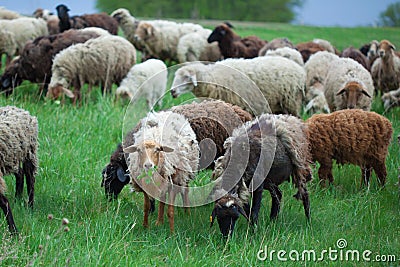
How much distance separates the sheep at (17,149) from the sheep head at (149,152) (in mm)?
1067

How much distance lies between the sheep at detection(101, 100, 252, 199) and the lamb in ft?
2.90

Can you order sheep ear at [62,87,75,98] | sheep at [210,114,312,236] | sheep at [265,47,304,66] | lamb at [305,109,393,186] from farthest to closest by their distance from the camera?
1. sheep at [265,47,304,66]
2. sheep ear at [62,87,75,98]
3. lamb at [305,109,393,186]
4. sheep at [210,114,312,236]

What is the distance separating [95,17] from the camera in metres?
14.5

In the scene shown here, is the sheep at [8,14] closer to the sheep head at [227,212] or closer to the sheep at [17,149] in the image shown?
the sheep at [17,149]

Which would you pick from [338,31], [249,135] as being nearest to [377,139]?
[249,135]

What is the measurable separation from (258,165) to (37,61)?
20.7ft

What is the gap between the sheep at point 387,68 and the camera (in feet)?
34.4

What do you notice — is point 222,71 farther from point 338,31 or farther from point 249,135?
point 338,31

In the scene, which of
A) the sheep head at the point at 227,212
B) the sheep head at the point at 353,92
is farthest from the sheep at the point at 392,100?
the sheep head at the point at 227,212

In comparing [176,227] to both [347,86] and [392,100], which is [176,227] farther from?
[392,100]

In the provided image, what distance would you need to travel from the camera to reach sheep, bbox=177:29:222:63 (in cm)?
1310

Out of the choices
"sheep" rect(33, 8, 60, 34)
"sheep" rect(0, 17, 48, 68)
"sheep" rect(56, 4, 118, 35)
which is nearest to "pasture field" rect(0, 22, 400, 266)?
"sheep" rect(0, 17, 48, 68)

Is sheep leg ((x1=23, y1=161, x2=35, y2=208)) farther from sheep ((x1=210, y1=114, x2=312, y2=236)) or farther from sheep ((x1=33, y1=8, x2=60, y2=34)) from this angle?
sheep ((x1=33, y1=8, x2=60, y2=34))

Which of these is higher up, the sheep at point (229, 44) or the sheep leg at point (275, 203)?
the sheep at point (229, 44)
